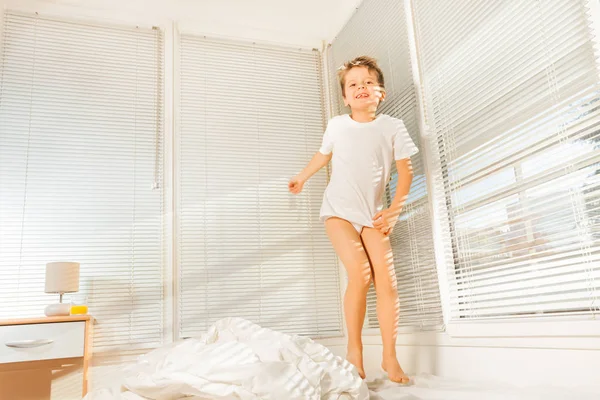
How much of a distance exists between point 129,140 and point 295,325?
1.57 meters

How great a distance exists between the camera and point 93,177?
9.68 ft

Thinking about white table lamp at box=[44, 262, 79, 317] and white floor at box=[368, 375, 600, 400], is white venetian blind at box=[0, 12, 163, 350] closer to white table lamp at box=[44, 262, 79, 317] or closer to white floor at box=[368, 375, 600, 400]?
white table lamp at box=[44, 262, 79, 317]

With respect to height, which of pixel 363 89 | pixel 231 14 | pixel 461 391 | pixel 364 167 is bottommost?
pixel 461 391

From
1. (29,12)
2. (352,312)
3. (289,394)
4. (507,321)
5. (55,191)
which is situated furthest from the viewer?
(29,12)

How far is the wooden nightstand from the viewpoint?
7.59ft

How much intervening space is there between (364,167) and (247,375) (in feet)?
4.46

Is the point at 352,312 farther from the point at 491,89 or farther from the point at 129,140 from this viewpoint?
the point at 129,140

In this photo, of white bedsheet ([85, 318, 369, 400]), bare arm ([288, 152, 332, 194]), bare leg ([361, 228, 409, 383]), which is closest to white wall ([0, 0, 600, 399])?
bare leg ([361, 228, 409, 383])

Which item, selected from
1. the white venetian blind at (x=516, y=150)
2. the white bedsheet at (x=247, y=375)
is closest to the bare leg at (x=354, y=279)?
the white venetian blind at (x=516, y=150)

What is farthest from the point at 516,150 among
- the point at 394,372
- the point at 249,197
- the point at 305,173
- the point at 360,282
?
the point at 249,197

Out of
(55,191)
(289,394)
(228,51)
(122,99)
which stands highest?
(228,51)

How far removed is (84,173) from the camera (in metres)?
2.94

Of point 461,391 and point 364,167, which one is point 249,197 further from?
point 461,391

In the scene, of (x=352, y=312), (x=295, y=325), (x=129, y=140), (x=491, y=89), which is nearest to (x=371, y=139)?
(x=491, y=89)
